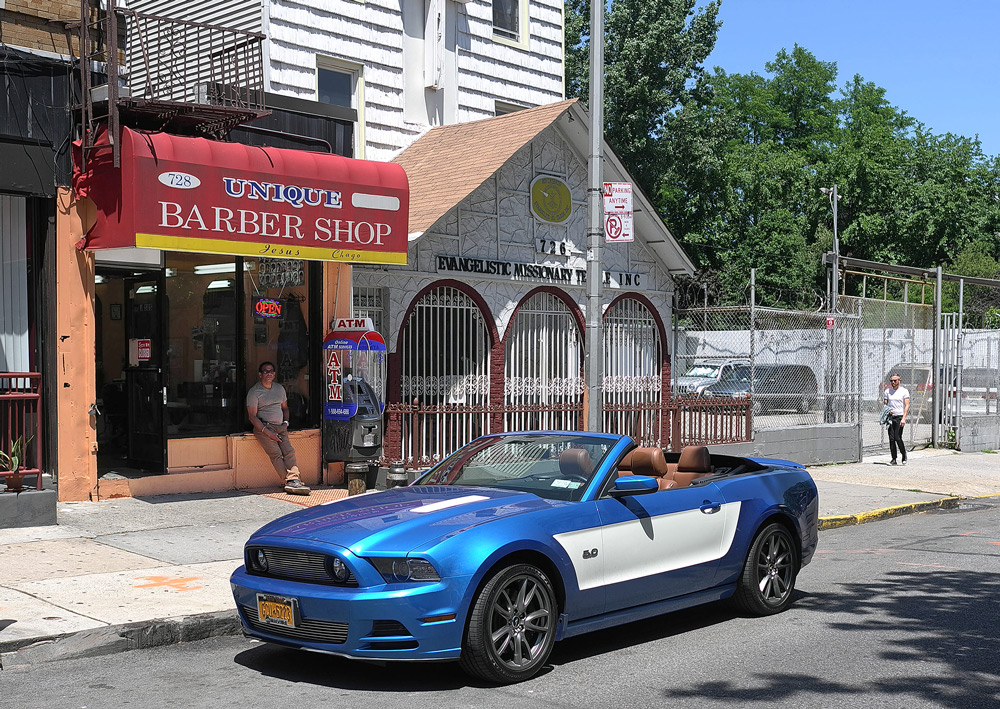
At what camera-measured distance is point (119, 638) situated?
280 inches

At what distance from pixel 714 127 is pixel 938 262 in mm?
15206

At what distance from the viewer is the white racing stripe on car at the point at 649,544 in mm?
6652

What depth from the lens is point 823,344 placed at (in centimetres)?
1953

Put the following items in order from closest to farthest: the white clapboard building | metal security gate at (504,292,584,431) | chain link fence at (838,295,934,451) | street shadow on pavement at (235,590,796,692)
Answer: street shadow on pavement at (235,590,796,692)
the white clapboard building
metal security gate at (504,292,584,431)
chain link fence at (838,295,934,451)

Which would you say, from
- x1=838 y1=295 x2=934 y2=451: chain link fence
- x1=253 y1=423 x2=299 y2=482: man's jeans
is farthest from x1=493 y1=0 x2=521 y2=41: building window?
x1=253 y1=423 x2=299 y2=482: man's jeans

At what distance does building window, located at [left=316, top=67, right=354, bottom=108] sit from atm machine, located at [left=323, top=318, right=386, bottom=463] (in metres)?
5.81

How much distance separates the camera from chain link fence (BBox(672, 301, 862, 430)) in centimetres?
1856

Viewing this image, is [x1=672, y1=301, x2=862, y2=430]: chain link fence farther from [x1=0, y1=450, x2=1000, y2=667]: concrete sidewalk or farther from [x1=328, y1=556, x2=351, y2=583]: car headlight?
[x1=328, y1=556, x2=351, y2=583]: car headlight

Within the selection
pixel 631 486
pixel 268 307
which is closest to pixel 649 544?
pixel 631 486

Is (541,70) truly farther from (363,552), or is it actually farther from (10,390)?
(363,552)

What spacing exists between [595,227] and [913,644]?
608 cm

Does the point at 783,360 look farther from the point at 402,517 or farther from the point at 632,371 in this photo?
the point at 402,517

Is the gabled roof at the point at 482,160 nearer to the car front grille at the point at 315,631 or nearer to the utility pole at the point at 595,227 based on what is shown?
the utility pole at the point at 595,227

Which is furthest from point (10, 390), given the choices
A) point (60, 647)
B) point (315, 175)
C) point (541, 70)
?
point (541, 70)
